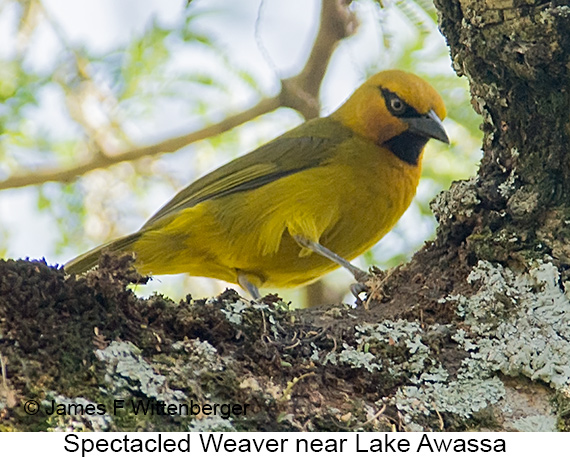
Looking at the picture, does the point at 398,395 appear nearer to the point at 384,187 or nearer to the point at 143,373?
the point at 143,373

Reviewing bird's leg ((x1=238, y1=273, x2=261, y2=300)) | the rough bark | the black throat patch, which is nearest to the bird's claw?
the rough bark

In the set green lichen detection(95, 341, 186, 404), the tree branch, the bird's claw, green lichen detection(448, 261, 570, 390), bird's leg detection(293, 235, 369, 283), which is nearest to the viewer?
green lichen detection(95, 341, 186, 404)

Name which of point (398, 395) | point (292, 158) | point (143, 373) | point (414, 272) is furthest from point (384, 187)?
point (143, 373)

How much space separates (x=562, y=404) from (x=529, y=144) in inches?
46.1

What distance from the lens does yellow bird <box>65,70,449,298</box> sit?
4.65 m

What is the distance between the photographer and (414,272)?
3426 millimetres

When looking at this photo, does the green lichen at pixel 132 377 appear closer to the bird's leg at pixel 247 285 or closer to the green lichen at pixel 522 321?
the green lichen at pixel 522 321

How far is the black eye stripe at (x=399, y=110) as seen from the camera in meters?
5.07

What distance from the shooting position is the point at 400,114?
202 inches

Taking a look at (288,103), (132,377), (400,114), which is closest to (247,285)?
(288,103)

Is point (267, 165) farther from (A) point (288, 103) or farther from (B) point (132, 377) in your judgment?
(B) point (132, 377)

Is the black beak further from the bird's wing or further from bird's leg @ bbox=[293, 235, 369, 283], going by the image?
bird's leg @ bbox=[293, 235, 369, 283]

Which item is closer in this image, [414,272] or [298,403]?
[298,403]

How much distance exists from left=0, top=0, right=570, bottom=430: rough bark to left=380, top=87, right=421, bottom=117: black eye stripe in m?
1.71
